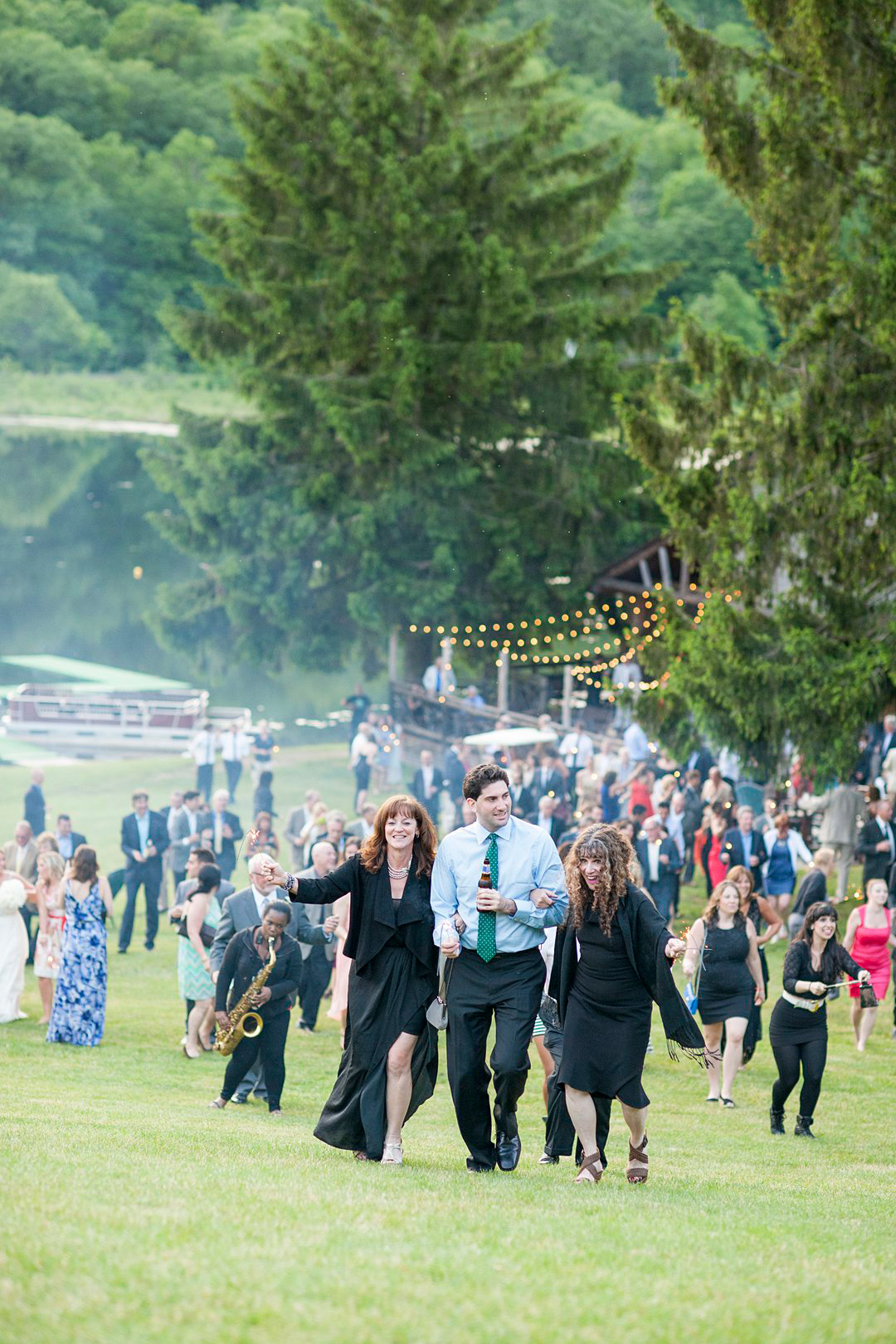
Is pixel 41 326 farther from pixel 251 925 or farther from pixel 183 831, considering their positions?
pixel 251 925

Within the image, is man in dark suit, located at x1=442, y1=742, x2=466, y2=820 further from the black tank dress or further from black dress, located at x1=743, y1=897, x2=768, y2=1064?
the black tank dress

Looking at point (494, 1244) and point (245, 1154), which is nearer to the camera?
point (494, 1244)

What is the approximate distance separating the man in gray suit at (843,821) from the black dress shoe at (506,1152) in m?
12.5

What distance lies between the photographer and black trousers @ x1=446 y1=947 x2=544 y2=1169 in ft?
25.0

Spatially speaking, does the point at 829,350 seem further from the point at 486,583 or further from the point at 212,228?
the point at 212,228

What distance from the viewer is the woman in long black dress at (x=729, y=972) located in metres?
12.0

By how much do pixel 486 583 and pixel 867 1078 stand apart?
76.7 ft

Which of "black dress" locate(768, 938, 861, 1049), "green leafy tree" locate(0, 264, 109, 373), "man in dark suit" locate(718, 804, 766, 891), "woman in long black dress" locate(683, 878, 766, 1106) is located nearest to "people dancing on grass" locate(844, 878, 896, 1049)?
"woman in long black dress" locate(683, 878, 766, 1106)

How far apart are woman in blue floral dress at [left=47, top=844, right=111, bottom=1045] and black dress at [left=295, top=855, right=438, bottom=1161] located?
18.1 feet

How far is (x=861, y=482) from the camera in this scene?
63.7ft

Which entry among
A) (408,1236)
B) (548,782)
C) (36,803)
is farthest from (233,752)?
(408,1236)

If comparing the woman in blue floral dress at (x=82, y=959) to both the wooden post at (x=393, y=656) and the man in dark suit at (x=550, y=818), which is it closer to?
the man in dark suit at (x=550, y=818)

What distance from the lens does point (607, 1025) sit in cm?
780

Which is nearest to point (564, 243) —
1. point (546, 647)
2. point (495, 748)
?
point (546, 647)
